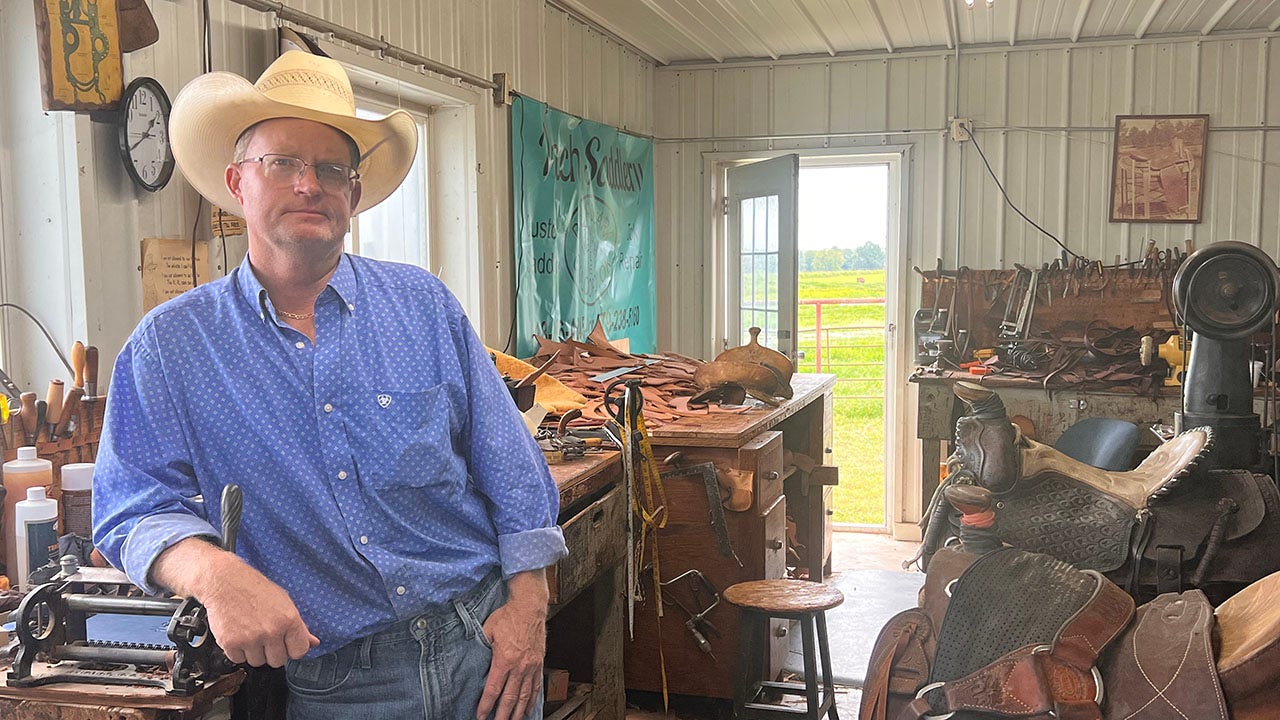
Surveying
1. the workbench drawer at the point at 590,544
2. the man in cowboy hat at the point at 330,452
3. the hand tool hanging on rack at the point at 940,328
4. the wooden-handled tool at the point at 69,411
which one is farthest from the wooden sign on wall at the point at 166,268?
the hand tool hanging on rack at the point at 940,328

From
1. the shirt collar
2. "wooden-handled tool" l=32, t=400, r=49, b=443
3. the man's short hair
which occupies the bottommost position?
"wooden-handled tool" l=32, t=400, r=49, b=443

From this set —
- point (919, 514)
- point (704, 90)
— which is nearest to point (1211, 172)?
point (919, 514)

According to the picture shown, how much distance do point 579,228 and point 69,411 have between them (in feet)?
12.8

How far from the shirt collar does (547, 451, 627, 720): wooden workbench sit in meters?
1.07

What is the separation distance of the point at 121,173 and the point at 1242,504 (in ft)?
10.9

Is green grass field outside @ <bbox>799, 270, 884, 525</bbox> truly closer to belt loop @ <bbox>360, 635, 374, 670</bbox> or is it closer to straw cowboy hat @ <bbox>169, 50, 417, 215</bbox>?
straw cowboy hat @ <bbox>169, 50, 417, 215</bbox>

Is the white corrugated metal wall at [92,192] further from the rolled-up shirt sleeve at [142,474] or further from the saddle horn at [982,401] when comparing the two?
the saddle horn at [982,401]

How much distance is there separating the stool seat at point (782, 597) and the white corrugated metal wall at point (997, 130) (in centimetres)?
407

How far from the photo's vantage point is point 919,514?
7191 millimetres

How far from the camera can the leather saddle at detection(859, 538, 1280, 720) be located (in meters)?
1.84

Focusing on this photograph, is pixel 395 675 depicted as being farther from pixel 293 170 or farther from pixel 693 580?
pixel 693 580

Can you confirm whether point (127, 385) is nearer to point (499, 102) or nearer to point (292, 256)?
point (292, 256)

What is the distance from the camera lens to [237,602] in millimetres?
1472

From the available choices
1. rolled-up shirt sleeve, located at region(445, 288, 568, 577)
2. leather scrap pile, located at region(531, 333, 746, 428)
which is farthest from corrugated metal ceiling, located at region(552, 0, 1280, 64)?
rolled-up shirt sleeve, located at region(445, 288, 568, 577)
